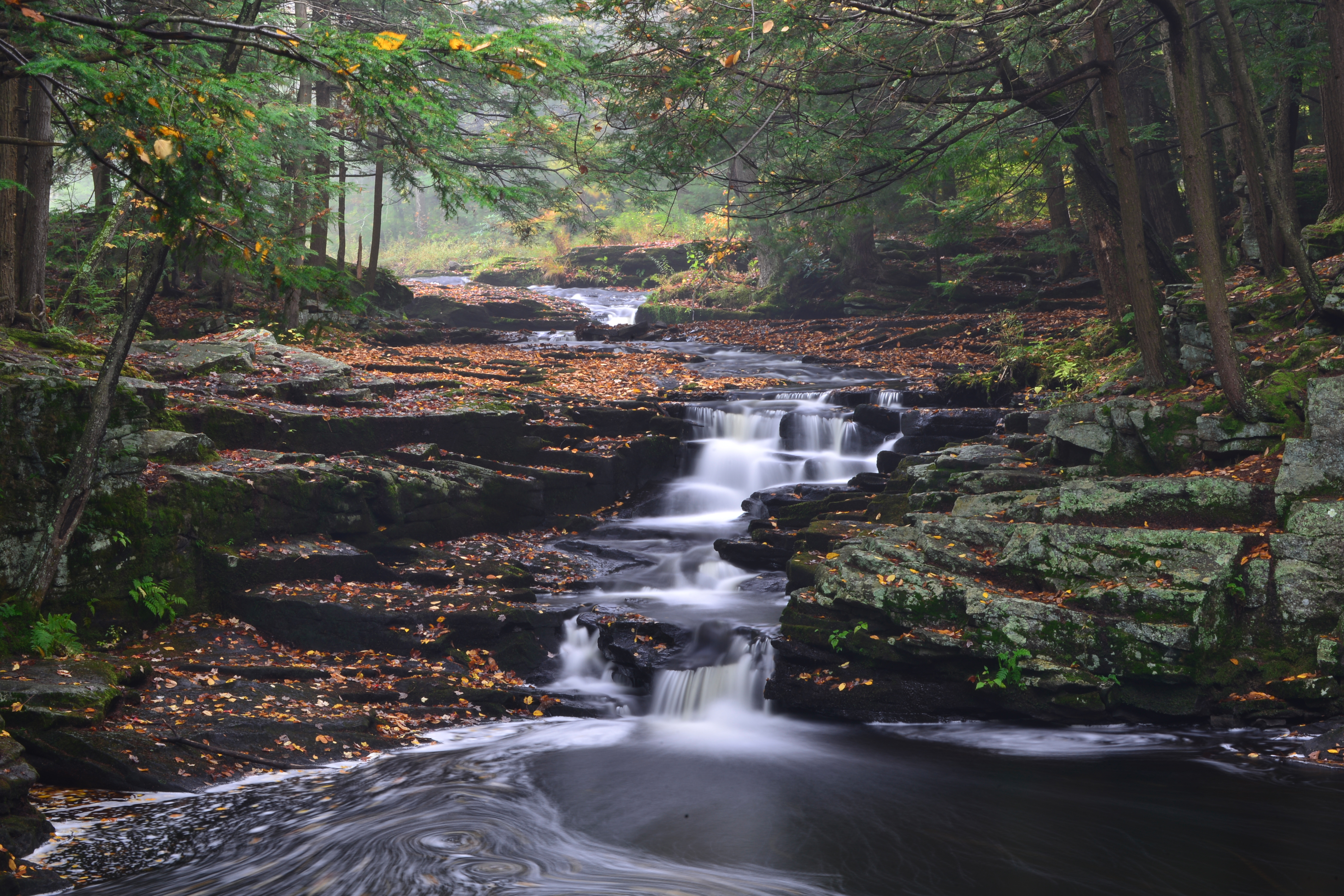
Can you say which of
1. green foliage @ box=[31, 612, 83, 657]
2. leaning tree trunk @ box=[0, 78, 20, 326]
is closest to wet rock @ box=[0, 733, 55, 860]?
green foliage @ box=[31, 612, 83, 657]

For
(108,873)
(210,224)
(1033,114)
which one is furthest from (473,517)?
(1033,114)

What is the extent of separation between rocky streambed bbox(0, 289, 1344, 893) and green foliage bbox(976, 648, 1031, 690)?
29mm

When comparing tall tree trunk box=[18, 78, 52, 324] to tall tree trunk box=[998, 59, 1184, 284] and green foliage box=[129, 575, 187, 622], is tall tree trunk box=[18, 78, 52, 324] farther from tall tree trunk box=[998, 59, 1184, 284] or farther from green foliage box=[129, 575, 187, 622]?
tall tree trunk box=[998, 59, 1184, 284]

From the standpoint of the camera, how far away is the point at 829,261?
81.5 feet

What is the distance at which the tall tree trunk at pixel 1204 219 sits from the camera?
8.20 metres

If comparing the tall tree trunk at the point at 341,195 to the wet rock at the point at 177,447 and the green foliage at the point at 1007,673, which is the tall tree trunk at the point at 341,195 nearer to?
the wet rock at the point at 177,447

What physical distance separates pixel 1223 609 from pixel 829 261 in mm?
19441

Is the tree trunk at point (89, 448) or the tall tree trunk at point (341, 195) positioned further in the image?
the tall tree trunk at point (341, 195)

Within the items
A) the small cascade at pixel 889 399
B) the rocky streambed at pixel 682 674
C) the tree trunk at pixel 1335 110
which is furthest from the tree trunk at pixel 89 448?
the tree trunk at pixel 1335 110

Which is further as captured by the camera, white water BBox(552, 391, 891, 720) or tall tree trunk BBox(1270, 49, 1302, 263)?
tall tree trunk BBox(1270, 49, 1302, 263)

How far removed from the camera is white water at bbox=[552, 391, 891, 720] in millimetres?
8336

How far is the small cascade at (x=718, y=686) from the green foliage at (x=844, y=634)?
34.0 inches

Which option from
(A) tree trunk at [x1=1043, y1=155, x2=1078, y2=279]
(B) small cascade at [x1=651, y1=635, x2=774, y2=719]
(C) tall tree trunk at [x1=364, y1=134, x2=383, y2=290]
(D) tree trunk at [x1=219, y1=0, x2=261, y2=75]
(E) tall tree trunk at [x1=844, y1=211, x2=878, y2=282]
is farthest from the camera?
(E) tall tree trunk at [x1=844, y1=211, x2=878, y2=282]

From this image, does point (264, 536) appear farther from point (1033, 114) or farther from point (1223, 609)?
point (1033, 114)
